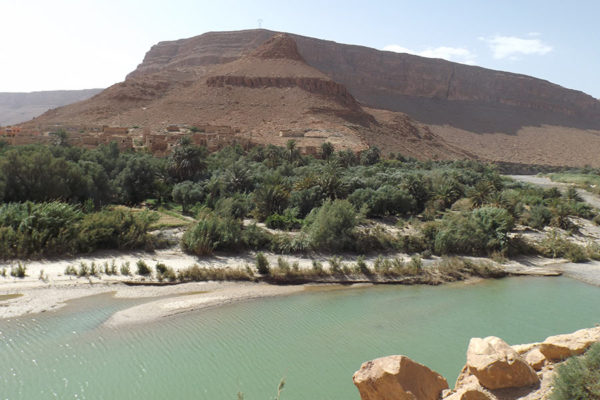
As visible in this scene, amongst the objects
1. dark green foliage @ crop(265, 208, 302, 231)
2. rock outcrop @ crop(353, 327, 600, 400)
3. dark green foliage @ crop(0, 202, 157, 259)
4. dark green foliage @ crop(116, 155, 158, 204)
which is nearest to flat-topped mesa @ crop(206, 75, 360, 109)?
dark green foliage @ crop(116, 155, 158, 204)

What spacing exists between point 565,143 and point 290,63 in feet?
209

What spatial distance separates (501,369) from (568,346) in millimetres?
1418

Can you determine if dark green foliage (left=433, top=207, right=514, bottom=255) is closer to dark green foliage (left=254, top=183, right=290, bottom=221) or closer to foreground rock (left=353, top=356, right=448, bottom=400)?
dark green foliage (left=254, top=183, right=290, bottom=221)

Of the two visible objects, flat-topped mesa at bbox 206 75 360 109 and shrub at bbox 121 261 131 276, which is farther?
flat-topped mesa at bbox 206 75 360 109

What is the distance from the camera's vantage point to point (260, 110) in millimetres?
66000

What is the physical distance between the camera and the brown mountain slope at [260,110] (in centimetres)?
5916

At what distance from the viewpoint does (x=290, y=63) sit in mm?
81062

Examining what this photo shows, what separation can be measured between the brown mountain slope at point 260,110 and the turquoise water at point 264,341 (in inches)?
1615

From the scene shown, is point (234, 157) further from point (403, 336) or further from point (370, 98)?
point (370, 98)

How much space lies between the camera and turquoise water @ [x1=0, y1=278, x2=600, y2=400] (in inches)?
299

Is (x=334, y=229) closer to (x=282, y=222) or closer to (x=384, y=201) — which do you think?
(x=282, y=222)

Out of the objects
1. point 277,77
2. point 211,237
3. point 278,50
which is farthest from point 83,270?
point 278,50

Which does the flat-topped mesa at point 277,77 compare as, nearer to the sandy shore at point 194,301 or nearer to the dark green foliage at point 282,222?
the dark green foliage at point 282,222

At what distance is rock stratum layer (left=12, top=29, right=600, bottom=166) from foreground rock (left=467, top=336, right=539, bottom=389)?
4812 cm
